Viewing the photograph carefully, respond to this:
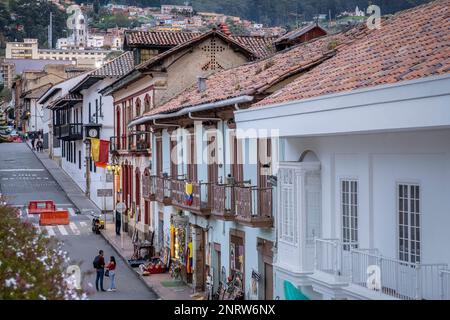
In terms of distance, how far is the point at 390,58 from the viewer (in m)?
14.5

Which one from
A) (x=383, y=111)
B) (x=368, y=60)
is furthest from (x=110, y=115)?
(x=383, y=111)

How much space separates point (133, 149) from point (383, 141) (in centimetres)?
2411

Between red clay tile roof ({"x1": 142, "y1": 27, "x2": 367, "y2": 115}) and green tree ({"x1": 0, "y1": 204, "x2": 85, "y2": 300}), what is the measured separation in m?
7.19

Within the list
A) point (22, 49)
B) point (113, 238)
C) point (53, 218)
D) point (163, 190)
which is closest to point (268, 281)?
point (163, 190)

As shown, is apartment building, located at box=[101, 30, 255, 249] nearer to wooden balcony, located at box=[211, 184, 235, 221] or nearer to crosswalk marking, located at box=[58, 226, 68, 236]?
crosswalk marking, located at box=[58, 226, 68, 236]

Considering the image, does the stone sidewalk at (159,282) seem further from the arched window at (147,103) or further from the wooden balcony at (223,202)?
the arched window at (147,103)

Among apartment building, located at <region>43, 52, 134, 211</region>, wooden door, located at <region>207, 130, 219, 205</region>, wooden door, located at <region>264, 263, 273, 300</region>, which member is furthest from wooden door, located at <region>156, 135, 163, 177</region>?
wooden door, located at <region>264, 263, 273, 300</region>

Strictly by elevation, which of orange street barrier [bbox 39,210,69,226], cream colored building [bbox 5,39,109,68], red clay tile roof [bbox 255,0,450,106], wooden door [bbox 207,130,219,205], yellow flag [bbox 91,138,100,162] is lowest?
orange street barrier [bbox 39,210,69,226]

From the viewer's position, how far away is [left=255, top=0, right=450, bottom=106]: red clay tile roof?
41.4ft

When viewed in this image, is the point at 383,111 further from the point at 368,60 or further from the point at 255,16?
the point at 255,16

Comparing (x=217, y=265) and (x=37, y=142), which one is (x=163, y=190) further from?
(x=37, y=142)

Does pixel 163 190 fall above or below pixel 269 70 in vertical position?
below

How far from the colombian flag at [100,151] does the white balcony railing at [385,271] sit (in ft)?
94.5

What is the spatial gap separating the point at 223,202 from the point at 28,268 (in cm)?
1054
